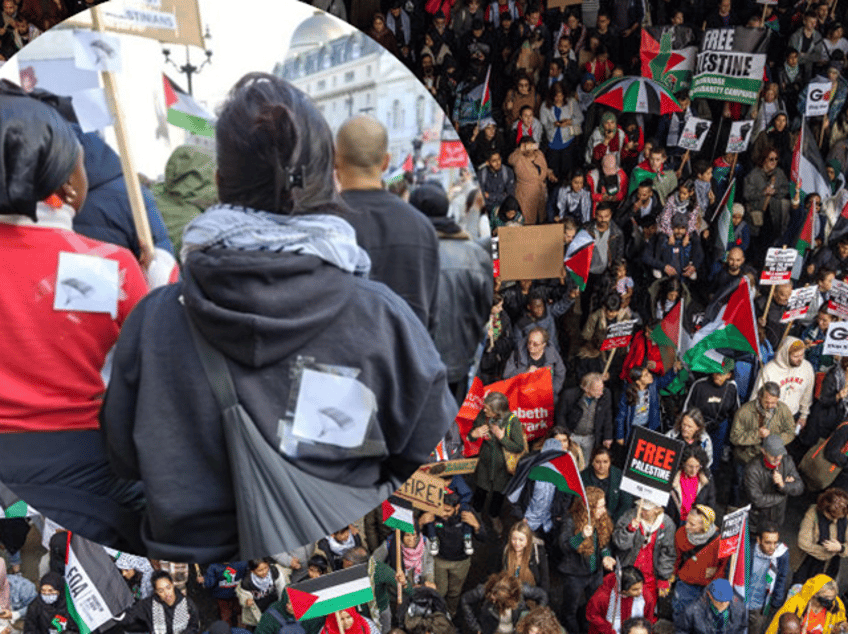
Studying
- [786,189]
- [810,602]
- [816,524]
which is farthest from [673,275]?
[810,602]

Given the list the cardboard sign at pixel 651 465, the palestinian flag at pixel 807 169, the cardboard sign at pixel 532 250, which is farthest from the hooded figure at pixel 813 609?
the palestinian flag at pixel 807 169

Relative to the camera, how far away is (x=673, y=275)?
6918mm

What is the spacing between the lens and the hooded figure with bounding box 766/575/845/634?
543 centimetres

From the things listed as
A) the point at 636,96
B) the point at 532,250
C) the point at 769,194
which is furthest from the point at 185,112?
the point at 769,194

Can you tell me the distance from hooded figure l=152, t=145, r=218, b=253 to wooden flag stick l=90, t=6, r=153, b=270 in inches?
1.5

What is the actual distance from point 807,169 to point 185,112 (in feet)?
23.2

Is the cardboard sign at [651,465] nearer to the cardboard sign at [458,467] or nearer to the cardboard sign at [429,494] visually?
the cardboard sign at [458,467]

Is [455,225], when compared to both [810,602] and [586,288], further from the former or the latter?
[586,288]

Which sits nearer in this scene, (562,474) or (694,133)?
(562,474)

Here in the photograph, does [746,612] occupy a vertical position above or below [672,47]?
below

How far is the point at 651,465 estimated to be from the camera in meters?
5.44

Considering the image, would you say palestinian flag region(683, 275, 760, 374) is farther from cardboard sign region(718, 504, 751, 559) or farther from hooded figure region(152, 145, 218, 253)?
hooded figure region(152, 145, 218, 253)

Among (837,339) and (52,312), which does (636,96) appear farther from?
(52,312)

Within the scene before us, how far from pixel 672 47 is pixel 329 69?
19.9 ft
